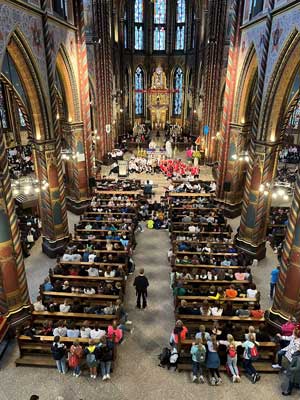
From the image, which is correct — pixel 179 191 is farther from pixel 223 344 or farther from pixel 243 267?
pixel 223 344

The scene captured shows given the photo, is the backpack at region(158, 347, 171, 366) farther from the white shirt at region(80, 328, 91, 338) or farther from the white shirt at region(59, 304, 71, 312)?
the white shirt at region(59, 304, 71, 312)

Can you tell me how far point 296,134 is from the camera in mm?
33500

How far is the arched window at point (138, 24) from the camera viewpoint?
4353cm

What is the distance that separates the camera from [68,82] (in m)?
18.6

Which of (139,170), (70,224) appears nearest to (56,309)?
(70,224)

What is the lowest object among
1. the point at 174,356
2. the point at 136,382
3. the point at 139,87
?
the point at 136,382

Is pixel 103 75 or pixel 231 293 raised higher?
pixel 103 75

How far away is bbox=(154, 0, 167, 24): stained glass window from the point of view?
43.6 metres

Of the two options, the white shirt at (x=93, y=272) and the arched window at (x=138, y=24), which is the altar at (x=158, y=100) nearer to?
the arched window at (x=138, y=24)

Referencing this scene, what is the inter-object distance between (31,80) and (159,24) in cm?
3664

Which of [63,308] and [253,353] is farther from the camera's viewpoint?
[63,308]

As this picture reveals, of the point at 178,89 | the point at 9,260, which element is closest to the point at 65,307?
the point at 9,260

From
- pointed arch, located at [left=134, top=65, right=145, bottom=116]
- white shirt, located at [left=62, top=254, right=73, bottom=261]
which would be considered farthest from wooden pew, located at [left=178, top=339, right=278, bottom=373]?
pointed arch, located at [left=134, top=65, right=145, bottom=116]

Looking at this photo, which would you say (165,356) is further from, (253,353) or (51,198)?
(51,198)
